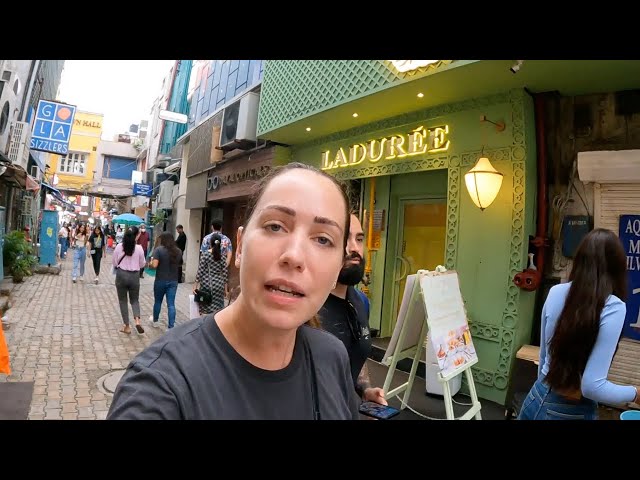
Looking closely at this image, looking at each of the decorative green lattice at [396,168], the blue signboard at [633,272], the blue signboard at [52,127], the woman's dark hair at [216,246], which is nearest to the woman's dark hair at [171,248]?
the woman's dark hair at [216,246]

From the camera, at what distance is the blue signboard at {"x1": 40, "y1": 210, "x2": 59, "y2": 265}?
13.9 m

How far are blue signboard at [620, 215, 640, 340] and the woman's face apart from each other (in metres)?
4.60

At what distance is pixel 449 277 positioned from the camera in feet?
13.2

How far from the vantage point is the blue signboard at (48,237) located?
13891 mm

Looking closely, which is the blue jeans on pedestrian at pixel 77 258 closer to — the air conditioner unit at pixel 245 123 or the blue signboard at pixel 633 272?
the air conditioner unit at pixel 245 123

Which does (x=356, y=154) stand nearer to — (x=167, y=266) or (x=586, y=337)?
(x=167, y=266)

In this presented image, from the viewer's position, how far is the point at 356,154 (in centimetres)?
758

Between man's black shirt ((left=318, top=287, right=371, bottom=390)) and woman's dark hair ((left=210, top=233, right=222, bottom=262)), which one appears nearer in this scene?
man's black shirt ((left=318, top=287, right=371, bottom=390))

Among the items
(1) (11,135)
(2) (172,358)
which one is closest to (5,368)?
(2) (172,358)

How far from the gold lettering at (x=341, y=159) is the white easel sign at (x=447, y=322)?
170 inches

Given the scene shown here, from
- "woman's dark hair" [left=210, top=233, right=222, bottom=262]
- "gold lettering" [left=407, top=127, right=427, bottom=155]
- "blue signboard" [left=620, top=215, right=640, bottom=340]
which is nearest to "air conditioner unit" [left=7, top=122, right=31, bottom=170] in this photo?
"woman's dark hair" [left=210, top=233, right=222, bottom=262]

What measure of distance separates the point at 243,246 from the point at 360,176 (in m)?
6.41

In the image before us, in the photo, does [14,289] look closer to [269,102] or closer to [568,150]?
[269,102]

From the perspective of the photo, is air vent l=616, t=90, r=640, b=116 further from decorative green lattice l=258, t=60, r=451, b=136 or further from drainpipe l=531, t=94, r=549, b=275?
decorative green lattice l=258, t=60, r=451, b=136
